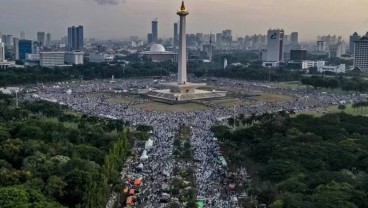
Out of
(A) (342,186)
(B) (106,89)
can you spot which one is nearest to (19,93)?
(B) (106,89)

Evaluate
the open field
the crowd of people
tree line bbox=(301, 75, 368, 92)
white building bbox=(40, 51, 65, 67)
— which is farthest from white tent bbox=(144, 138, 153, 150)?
white building bbox=(40, 51, 65, 67)

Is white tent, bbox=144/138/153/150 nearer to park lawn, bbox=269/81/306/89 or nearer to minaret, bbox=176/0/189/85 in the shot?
minaret, bbox=176/0/189/85

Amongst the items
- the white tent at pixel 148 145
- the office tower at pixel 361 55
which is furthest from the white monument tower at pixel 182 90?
the office tower at pixel 361 55

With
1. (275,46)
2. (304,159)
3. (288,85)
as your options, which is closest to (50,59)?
(275,46)

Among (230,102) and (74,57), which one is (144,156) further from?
(74,57)

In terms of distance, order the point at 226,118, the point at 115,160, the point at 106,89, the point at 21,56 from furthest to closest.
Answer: the point at 21,56 < the point at 106,89 < the point at 226,118 < the point at 115,160

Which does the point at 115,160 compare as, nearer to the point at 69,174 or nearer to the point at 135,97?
the point at 69,174
